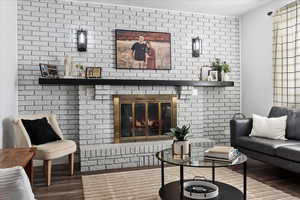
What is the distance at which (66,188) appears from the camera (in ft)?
9.35

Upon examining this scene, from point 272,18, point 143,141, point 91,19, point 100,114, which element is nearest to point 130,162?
point 143,141

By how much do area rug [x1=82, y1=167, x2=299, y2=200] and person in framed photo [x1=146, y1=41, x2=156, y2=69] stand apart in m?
1.74

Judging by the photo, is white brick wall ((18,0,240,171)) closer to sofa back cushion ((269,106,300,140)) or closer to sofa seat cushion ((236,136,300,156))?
sofa seat cushion ((236,136,300,156))

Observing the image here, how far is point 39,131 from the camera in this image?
3.10 metres

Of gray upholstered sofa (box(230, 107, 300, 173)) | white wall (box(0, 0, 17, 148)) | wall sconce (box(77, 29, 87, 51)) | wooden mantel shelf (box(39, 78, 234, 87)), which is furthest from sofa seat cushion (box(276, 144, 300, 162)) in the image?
white wall (box(0, 0, 17, 148))

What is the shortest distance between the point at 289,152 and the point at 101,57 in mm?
2962

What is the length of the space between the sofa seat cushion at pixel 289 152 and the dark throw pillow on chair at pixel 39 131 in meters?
2.79

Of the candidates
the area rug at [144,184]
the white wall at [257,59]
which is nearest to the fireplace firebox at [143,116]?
the area rug at [144,184]

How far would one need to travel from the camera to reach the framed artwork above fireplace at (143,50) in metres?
4.13

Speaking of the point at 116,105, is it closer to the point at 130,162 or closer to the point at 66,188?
the point at 130,162

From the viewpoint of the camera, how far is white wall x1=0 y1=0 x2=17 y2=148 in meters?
2.87

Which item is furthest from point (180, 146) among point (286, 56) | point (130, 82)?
point (286, 56)

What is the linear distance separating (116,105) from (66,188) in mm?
1518

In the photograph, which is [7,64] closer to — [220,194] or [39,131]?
[39,131]
